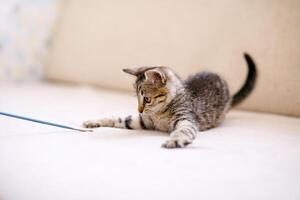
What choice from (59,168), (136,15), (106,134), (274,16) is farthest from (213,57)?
(59,168)

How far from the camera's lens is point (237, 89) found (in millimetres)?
1838

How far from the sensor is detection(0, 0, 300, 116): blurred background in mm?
1741

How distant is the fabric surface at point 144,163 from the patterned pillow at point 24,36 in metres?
0.92

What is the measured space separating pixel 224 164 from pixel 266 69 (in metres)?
0.87

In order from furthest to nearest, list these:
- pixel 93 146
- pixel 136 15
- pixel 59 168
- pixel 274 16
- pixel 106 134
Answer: pixel 136 15, pixel 274 16, pixel 106 134, pixel 93 146, pixel 59 168

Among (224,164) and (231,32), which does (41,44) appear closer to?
(231,32)

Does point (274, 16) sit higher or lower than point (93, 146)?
→ higher

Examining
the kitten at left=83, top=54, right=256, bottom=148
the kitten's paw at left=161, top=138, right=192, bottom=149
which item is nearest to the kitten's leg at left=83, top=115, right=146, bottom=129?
Result: the kitten at left=83, top=54, right=256, bottom=148

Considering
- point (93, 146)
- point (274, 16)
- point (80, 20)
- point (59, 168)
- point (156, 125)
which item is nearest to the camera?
point (59, 168)

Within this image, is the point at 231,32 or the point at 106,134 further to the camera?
the point at 231,32

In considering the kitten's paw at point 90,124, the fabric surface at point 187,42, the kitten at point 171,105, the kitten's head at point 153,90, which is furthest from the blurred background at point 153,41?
the kitten's paw at point 90,124

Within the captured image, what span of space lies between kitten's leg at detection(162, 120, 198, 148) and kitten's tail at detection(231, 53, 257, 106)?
0.44 meters

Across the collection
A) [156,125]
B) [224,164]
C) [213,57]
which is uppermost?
[213,57]

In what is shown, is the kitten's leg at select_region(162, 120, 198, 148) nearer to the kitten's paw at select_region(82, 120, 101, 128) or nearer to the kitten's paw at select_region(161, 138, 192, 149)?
the kitten's paw at select_region(161, 138, 192, 149)
